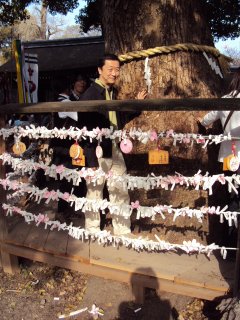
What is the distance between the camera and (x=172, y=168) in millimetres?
3652

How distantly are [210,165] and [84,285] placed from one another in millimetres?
1706

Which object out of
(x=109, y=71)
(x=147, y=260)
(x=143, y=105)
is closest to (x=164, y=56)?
(x=109, y=71)

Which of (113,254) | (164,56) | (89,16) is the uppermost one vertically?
(89,16)

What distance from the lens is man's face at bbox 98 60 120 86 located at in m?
3.26

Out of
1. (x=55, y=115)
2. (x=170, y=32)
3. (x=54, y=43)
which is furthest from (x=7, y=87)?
(x=170, y=32)

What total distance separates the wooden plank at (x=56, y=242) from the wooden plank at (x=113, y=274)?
0.19 feet

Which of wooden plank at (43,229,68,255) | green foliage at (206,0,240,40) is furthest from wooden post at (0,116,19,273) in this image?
green foliage at (206,0,240,40)

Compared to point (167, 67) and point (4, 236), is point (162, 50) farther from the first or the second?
point (4, 236)

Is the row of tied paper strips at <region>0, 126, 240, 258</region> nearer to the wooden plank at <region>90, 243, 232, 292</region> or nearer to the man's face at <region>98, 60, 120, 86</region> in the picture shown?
the wooden plank at <region>90, 243, 232, 292</region>

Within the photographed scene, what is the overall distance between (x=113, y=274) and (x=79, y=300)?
0.53 meters

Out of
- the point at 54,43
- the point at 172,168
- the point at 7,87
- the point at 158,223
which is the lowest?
the point at 158,223

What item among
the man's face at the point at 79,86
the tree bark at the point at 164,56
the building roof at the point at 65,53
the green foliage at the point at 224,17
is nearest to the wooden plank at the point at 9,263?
the tree bark at the point at 164,56

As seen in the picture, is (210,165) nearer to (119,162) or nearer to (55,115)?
(119,162)

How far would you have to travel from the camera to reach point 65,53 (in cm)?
1457
